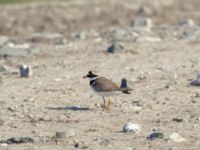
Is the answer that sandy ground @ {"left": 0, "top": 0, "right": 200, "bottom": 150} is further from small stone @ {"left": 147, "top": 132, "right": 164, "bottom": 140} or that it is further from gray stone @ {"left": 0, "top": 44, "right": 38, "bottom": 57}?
gray stone @ {"left": 0, "top": 44, "right": 38, "bottom": 57}

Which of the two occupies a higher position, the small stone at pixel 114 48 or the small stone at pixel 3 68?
the small stone at pixel 114 48

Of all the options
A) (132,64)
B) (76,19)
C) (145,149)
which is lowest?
(145,149)

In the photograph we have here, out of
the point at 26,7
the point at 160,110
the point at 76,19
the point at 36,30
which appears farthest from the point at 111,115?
the point at 26,7

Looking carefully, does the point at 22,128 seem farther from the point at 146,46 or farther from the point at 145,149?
the point at 146,46

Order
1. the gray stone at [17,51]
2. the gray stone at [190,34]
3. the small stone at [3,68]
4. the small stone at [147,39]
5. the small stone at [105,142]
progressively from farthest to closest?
the gray stone at [190,34]
the small stone at [147,39]
the gray stone at [17,51]
the small stone at [3,68]
the small stone at [105,142]

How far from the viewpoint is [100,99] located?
1323cm

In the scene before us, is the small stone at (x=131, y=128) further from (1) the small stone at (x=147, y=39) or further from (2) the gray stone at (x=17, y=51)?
(1) the small stone at (x=147, y=39)

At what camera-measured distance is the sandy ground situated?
10633 mm

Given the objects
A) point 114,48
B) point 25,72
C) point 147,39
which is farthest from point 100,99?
point 147,39

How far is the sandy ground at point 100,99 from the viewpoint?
10.6 metres

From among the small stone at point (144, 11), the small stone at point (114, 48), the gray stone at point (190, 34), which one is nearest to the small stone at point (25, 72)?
the small stone at point (114, 48)

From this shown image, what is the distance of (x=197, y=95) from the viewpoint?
13.0 m

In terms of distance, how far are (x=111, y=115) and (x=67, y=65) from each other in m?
4.81

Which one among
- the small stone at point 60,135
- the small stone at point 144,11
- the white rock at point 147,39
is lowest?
the small stone at point 60,135
